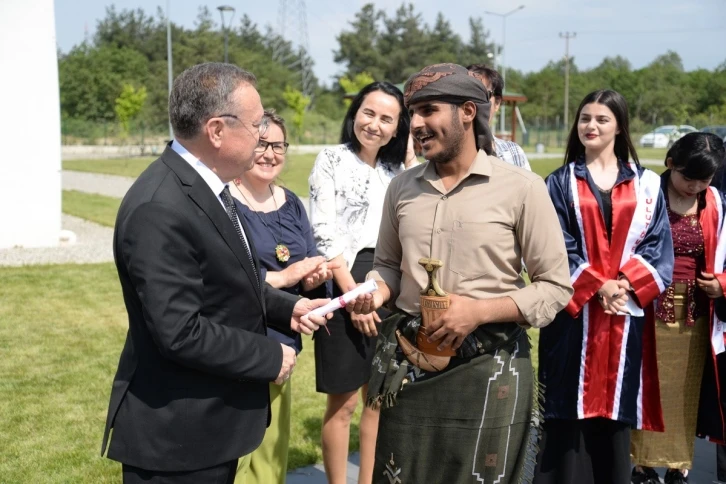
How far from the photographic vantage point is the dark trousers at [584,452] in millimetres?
4148

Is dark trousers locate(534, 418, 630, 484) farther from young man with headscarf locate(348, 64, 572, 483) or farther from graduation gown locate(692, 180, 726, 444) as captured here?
young man with headscarf locate(348, 64, 572, 483)

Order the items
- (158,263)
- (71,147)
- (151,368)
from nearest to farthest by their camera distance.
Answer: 1. (158,263)
2. (151,368)
3. (71,147)

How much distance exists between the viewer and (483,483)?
2.87 m

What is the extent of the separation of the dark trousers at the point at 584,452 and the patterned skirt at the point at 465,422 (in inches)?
53.4

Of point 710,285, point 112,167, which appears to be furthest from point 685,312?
point 112,167

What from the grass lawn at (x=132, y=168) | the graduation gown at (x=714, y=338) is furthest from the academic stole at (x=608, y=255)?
the grass lawn at (x=132, y=168)

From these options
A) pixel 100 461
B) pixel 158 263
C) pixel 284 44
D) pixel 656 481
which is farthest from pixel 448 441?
pixel 284 44

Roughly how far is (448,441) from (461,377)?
0.81 ft

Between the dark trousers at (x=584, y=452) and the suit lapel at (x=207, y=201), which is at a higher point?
the suit lapel at (x=207, y=201)

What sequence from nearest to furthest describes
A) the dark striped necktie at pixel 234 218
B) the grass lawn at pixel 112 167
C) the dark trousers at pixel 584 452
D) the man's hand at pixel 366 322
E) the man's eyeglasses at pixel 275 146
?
the dark striped necktie at pixel 234 218 → the man's eyeglasses at pixel 275 146 → the man's hand at pixel 366 322 → the dark trousers at pixel 584 452 → the grass lawn at pixel 112 167

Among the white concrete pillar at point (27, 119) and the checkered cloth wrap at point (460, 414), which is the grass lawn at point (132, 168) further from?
the checkered cloth wrap at point (460, 414)

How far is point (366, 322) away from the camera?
394 cm

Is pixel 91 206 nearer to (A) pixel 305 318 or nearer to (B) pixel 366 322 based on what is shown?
(B) pixel 366 322

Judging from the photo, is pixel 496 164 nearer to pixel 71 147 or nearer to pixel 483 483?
pixel 483 483
